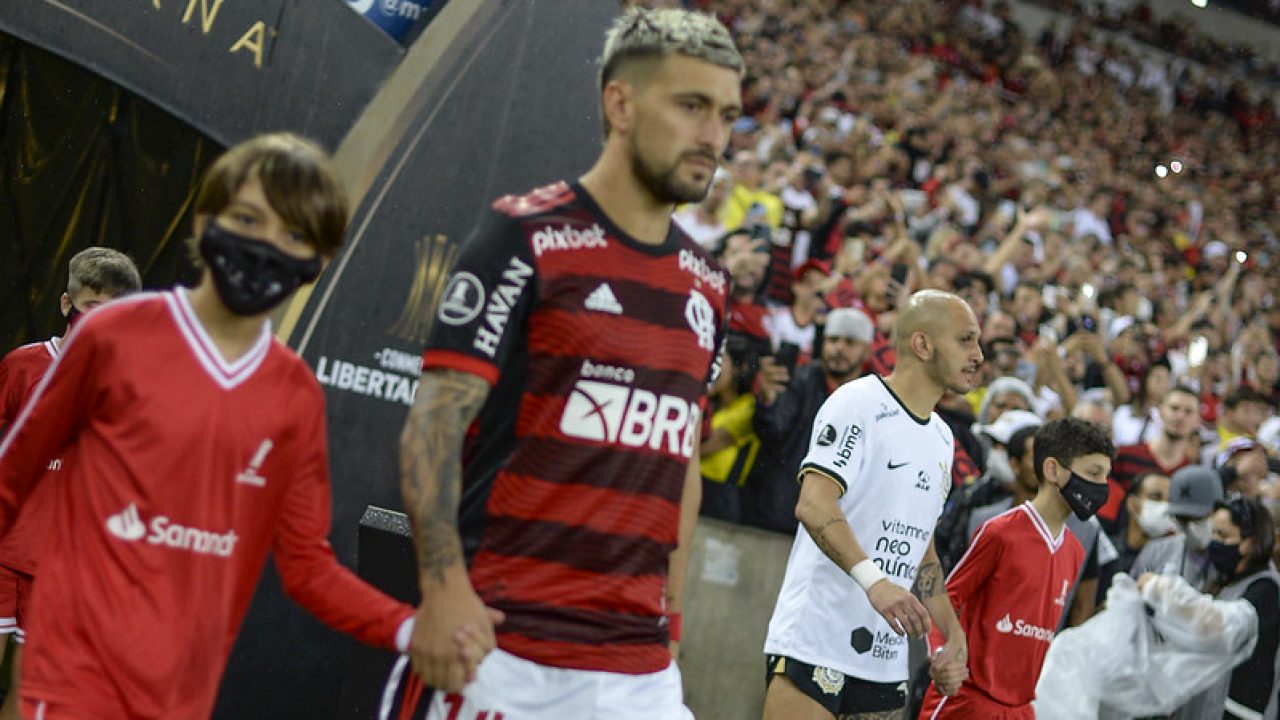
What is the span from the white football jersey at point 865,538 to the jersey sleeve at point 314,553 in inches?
95.9

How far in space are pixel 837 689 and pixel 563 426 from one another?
2542mm

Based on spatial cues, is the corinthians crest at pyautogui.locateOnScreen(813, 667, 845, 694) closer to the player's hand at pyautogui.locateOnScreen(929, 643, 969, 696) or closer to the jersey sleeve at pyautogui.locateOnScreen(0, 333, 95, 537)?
the player's hand at pyautogui.locateOnScreen(929, 643, 969, 696)

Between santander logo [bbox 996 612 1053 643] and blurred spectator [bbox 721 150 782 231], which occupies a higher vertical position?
blurred spectator [bbox 721 150 782 231]

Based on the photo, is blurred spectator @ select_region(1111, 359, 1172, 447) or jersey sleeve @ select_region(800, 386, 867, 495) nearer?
jersey sleeve @ select_region(800, 386, 867, 495)

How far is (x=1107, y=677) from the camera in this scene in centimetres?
764

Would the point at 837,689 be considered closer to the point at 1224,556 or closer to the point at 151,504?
the point at 151,504

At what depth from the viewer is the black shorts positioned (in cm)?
539

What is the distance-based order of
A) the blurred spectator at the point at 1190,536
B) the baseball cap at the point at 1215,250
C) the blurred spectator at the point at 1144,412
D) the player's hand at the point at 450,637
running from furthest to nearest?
the baseball cap at the point at 1215,250 < the blurred spectator at the point at 1144,412 < the blurred spectator at the point at 1190,536 < the player's hand at the point at 450,637

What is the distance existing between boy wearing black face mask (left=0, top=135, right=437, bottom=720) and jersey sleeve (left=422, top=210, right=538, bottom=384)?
0.96 feet

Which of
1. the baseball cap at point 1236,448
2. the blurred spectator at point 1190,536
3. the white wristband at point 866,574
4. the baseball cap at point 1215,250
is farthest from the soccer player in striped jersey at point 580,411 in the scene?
the baseball cap at point 1215,250

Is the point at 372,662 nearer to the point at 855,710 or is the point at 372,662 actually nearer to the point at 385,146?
the point at 855,710

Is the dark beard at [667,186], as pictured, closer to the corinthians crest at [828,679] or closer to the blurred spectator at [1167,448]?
the corinthians crest at [828,679]

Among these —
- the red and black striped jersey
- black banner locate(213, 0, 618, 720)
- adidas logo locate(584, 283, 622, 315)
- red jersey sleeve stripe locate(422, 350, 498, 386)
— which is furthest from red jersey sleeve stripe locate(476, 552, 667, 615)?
black banner locate(213, 0, 618, 720)

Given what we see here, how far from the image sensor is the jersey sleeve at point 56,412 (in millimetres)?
3057
